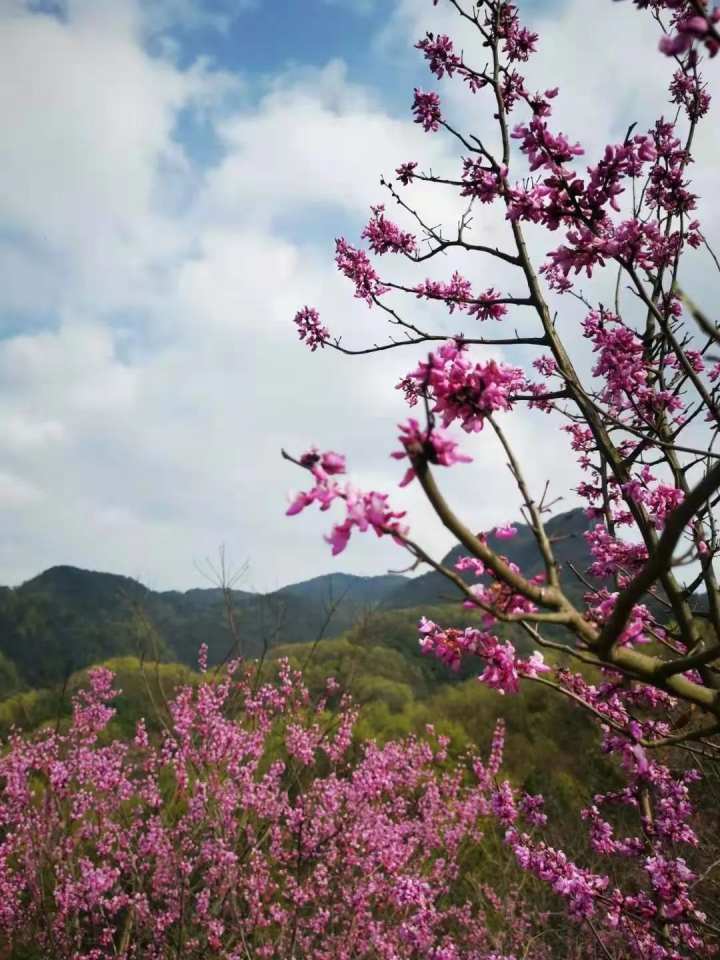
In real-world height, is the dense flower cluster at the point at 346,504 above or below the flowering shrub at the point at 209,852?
above

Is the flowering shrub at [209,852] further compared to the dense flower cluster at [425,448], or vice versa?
the flowering shrub at [209,852]

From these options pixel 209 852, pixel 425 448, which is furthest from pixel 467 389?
pixel 209 852

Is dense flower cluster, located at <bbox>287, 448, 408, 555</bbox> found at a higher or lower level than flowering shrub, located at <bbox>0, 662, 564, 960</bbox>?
higher

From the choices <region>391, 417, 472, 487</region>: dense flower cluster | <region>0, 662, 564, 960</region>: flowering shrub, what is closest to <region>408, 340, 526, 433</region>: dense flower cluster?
<region>391, 417, 472, 487</region>: dense flower cluster

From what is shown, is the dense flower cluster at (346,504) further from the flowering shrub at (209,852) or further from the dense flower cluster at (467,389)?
the flowering shrub at (209,852)

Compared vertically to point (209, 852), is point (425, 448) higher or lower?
higher

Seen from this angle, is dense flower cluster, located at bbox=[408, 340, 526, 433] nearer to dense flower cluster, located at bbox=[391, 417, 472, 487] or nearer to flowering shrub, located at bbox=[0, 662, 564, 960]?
dense flower cluster, located at bbox=[391, 417, 472, 487]

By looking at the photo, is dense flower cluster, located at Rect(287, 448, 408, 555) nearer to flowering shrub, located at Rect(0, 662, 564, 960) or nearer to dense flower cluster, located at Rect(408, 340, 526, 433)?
dense flower cluster, located at Rect(408, 340, 526, 433)

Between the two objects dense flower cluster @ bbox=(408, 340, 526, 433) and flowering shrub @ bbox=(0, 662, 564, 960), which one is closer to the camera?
dense flower cluster @ bbox=(408, 340, 526, 433)

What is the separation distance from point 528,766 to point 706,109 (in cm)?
1969

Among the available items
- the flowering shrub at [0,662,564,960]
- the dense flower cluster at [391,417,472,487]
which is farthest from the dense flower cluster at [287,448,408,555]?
the flowering shrub at [0,662,564,960]

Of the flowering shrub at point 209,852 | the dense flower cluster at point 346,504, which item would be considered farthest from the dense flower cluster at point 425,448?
the flowering shrub at point 209,852

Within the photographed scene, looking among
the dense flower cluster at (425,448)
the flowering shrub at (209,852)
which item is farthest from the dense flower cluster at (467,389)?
the flowering shrub at (209,852)

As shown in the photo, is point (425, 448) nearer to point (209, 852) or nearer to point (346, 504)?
point (346, 504)
